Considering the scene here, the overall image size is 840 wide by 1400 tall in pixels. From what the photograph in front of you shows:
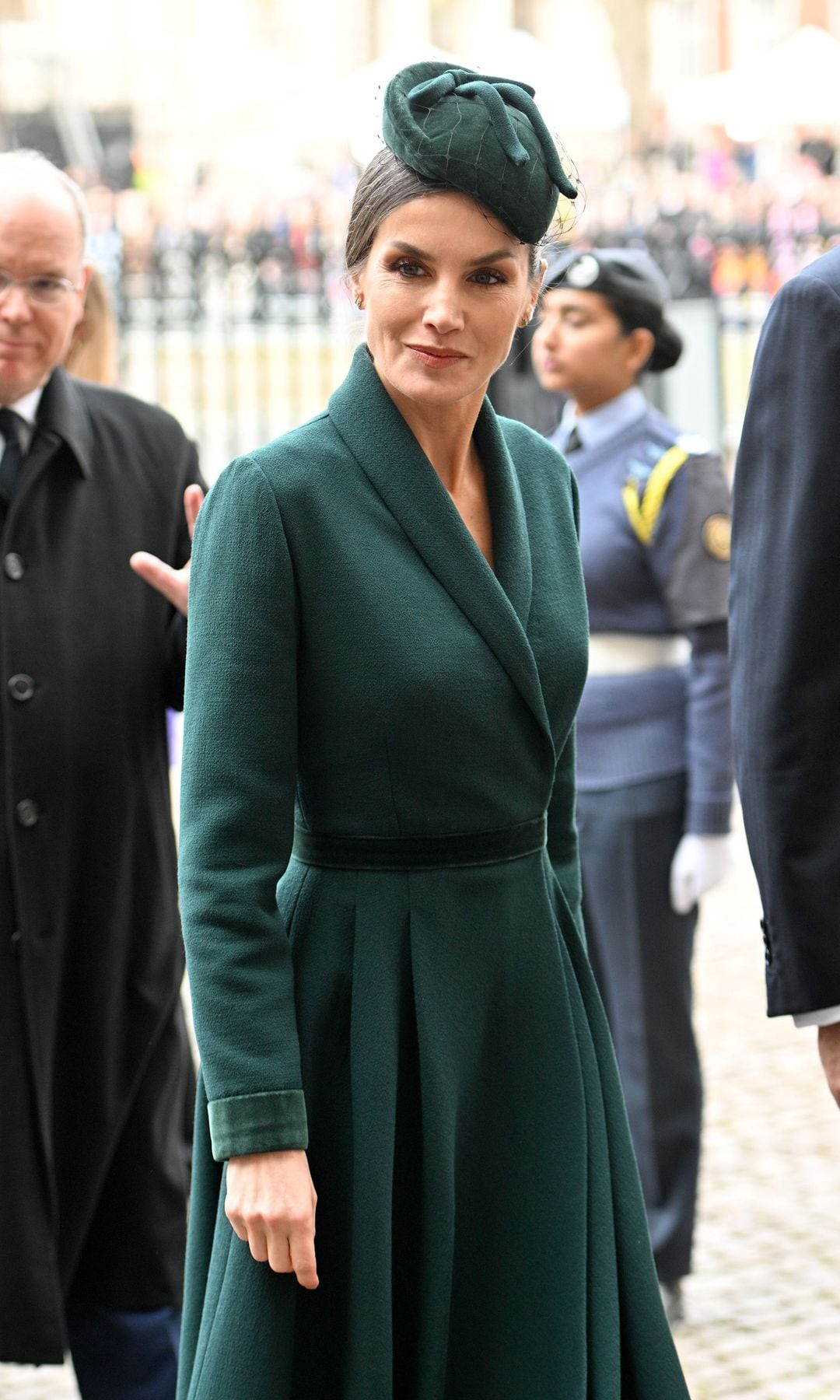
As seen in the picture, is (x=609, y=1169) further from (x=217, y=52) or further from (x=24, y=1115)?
A: (x=217, y=52)

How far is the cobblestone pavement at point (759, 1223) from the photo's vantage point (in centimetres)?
383

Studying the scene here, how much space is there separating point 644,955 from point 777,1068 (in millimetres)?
1580

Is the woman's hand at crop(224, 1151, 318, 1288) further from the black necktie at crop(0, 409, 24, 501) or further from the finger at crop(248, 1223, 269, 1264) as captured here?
the black necktie at crop(0, 409, 24, 501)

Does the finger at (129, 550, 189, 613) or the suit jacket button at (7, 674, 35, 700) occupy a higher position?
the finger at (129, 550, 189, 613)

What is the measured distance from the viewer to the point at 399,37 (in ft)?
135

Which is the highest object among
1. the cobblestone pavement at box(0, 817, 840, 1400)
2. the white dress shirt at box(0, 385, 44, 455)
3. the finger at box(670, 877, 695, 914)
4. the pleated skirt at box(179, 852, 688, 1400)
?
the white dress shirt at box(0, 385, 44, 455)

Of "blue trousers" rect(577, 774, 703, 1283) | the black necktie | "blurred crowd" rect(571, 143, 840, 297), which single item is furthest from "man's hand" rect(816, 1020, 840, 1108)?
"blurred crowd" rect(571, 143, 840, 297)

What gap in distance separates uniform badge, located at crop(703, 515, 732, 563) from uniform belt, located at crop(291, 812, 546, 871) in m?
1.96

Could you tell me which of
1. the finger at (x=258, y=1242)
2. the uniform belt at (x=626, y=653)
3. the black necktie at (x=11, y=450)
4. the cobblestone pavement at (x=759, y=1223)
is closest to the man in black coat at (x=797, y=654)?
the finger at (x=258, y=1242)

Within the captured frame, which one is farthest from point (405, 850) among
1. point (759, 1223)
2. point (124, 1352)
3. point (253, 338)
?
point (253, 338)

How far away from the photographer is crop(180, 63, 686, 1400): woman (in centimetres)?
204

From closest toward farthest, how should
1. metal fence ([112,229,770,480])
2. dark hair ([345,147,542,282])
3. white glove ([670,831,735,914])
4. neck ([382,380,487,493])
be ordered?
dark hair ([345,147,542,282]) → neck ([382,380,487,493]) → white glove ([670,831,735,914]) → metal fence ([112,229,770,480])

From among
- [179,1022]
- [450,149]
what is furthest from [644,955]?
[450,149]

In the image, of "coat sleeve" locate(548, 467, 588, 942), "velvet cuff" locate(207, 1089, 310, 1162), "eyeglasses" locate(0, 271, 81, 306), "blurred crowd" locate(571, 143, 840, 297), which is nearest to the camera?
"velvet cuff" locate(207, 1089, 310, 1162)
